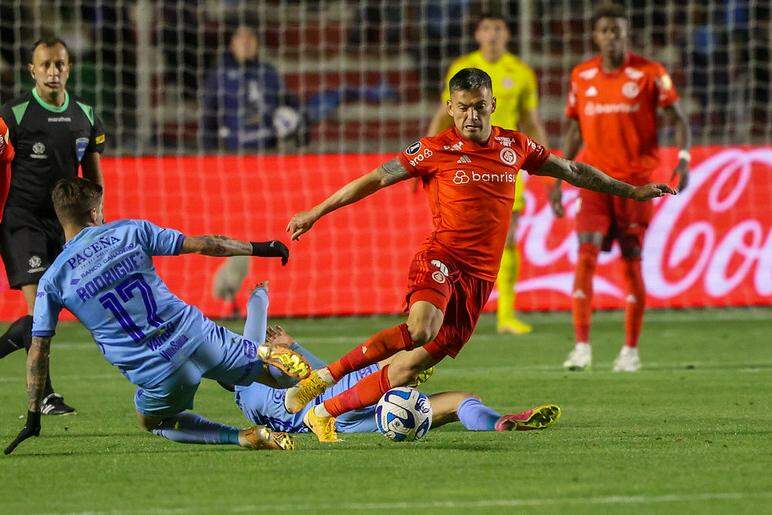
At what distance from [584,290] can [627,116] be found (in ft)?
3.91

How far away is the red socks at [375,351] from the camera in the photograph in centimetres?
632

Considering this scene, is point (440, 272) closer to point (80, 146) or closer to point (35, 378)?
point (35, 378)

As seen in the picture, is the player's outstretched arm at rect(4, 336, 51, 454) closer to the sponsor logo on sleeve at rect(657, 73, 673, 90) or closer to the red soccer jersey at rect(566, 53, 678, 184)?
the red soccer jersey at rect(566, 53, 678, 184)

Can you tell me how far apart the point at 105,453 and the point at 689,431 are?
8.59ft

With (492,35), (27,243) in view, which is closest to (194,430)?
(27,243)

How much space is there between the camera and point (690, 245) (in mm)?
12773

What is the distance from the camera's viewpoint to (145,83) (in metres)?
13.8

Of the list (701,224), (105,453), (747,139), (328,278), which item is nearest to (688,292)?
(701,224)

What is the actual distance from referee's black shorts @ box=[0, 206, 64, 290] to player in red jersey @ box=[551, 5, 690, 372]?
3.46 metres

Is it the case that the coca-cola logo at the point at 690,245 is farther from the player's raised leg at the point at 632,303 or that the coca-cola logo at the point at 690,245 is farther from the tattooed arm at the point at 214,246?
the tattooed arm at the point at 214,246

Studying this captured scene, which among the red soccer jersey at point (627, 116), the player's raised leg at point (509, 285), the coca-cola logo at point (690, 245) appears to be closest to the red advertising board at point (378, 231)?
the coca-cola logo at point (690, 245)

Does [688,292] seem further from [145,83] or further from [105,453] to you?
[105,453]

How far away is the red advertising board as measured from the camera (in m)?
12.8

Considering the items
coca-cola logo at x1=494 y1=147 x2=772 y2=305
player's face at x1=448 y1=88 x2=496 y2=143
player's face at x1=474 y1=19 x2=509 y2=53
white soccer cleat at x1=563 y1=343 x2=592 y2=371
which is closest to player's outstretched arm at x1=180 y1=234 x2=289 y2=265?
player's face at x1=448 y1=88 x2=496 y2=143
